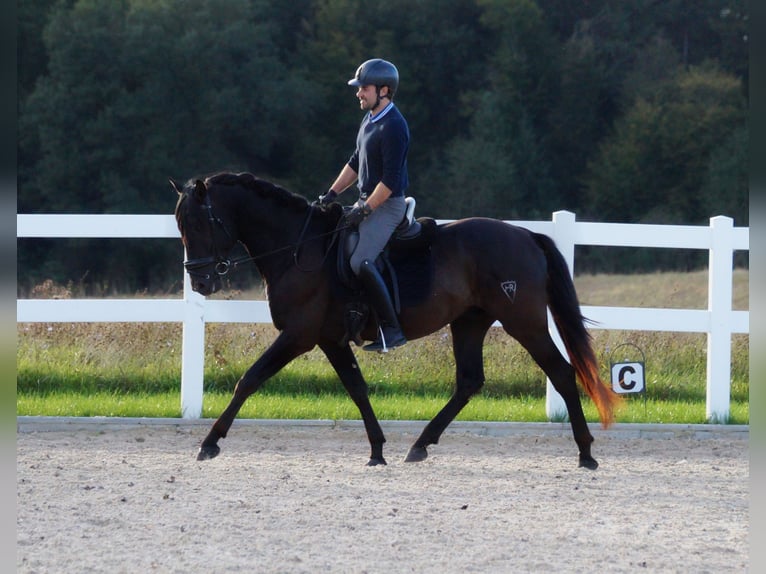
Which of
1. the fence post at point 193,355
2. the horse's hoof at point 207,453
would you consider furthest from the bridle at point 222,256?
the fence post at point 193,355

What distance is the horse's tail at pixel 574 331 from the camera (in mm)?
7723

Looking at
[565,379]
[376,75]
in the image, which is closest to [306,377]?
[565,379]

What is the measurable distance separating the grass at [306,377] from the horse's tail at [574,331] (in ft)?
5.32

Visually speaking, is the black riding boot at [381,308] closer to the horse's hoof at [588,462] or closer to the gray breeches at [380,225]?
the gray breeches at [380,225]

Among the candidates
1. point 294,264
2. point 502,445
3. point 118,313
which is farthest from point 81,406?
point 502,445

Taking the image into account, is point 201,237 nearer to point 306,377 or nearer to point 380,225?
point 380,225

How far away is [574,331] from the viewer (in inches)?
305

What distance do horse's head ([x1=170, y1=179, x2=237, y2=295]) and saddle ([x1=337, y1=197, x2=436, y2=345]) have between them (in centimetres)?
80

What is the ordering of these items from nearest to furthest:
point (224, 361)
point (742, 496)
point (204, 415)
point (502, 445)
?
point (742, 496)
point (502, 445)
point (204, 415)
point (224, 361)

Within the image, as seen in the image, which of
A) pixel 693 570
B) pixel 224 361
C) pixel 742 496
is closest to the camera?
pixel 693 570

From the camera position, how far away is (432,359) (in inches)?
424

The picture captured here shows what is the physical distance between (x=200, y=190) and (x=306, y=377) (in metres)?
3.69

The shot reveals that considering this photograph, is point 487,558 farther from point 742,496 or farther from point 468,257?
point 468,257

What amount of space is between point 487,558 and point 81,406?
5232 mm
